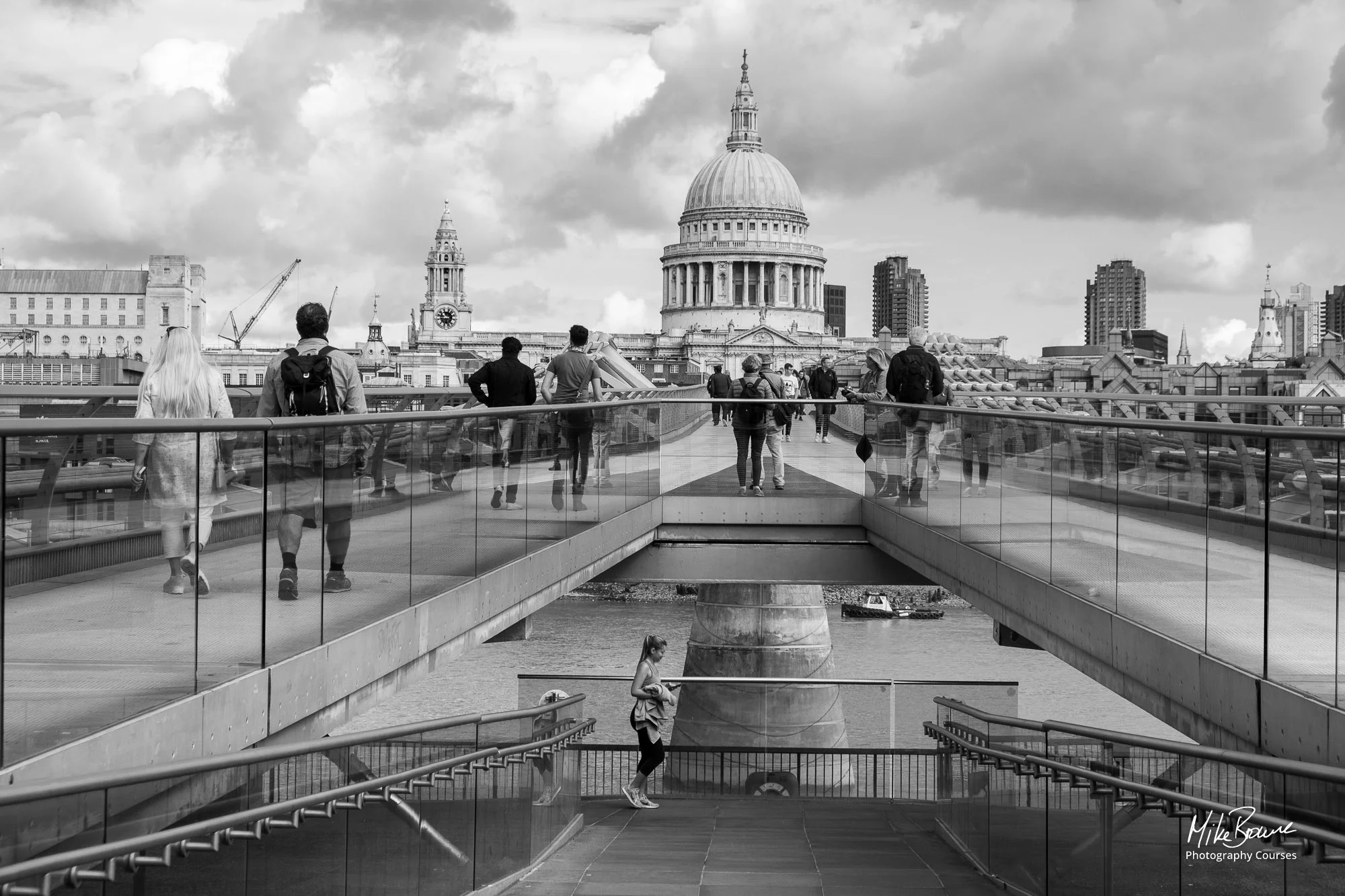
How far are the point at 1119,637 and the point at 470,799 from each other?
156 inches

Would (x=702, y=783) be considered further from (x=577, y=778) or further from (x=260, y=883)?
(x=260, y=883)

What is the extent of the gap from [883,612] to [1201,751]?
230ft

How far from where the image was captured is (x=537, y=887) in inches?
420

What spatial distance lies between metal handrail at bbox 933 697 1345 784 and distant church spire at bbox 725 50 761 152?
18398 cm

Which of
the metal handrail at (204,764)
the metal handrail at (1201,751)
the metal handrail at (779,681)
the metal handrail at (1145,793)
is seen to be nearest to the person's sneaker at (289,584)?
the metal handrail at (204,764)

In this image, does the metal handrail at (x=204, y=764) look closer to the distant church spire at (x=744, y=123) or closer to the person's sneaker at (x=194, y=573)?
the person's sneaker at (x=194, y=573)

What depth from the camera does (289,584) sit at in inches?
305

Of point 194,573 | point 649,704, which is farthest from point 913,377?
point 194,573

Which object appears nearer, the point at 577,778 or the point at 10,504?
the point at 10,504

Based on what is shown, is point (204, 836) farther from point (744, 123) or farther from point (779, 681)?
point (744, 123)

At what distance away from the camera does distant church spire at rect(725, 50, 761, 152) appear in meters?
192

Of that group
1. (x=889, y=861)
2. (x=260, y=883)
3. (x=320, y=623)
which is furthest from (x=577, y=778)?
(x=260, y=883)

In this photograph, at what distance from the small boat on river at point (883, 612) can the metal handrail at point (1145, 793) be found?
64265 millimetres

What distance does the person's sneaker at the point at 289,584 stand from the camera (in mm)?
7629
